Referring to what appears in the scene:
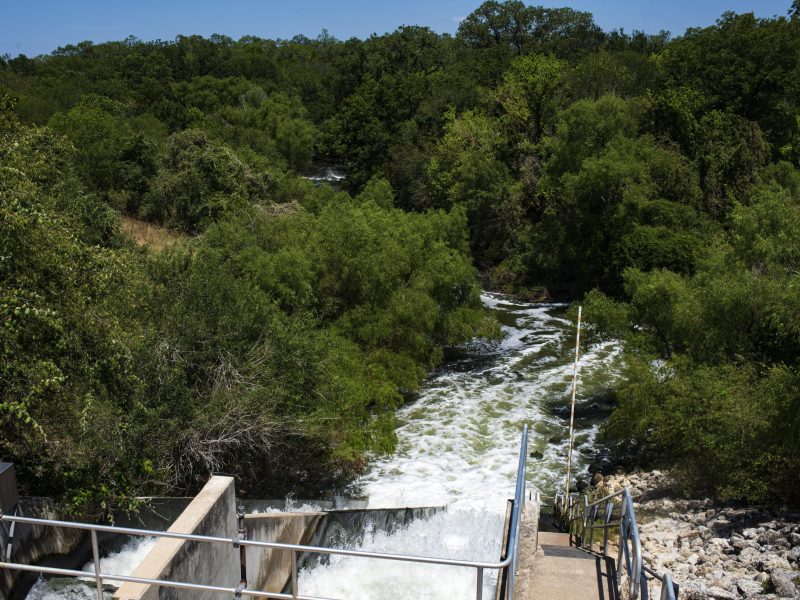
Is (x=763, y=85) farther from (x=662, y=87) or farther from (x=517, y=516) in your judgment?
(x=517, y=516)

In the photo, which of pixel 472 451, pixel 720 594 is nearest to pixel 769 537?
pixel 720 594

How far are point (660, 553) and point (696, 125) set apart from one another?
27425mm

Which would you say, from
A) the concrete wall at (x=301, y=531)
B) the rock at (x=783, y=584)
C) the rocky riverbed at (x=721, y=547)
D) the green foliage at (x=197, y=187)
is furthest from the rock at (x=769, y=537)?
the green foliage at (x=197, y=187)

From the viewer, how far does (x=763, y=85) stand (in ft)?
123

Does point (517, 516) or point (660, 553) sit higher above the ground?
point (517, 516)

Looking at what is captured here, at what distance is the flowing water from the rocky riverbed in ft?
10.00

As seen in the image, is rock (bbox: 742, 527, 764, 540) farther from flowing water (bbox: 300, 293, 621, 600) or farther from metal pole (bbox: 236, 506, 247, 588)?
metal pole (bbox: 236, 506, 247, 588)

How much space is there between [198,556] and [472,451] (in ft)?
44.2

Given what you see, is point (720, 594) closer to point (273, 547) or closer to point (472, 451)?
point (273, 547)

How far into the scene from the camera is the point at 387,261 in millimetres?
22750

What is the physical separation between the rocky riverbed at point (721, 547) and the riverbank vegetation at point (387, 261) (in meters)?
0.88

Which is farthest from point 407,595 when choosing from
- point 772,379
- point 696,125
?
point 696,125

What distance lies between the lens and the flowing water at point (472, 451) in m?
13.3

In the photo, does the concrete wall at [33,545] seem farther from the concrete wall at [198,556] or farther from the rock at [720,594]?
the rock at [720,594]
